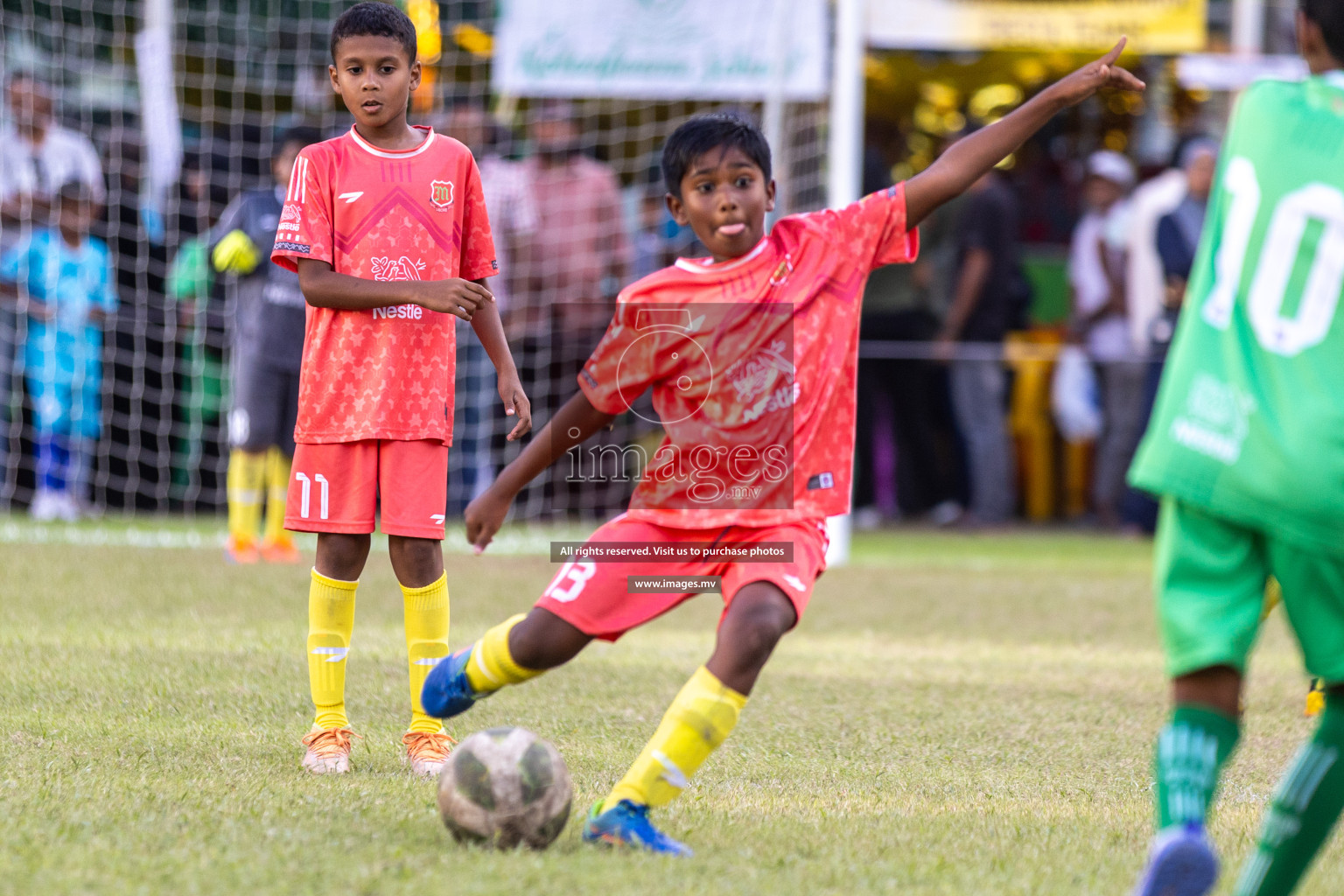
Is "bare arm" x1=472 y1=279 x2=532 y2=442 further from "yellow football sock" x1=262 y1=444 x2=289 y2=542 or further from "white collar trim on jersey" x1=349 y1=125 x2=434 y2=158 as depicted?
"yellow football sock" x1=262 y1=444 x2=289 y2=542

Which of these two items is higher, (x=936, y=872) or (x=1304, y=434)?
(x=1304, y=434)

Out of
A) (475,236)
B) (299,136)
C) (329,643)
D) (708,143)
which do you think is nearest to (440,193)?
(475,236)

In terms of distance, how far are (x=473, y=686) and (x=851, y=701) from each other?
6.71 ft

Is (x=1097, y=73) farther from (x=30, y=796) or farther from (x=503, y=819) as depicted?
(x=30, y=796)

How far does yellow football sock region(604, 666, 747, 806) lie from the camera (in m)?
3.02

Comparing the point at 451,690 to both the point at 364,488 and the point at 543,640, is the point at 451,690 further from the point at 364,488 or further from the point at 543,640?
the point at 364,488

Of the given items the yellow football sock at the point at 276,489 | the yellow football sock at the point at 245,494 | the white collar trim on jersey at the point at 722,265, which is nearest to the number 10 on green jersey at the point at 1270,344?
Result: the white collar trim on jersey at the point at 722,265

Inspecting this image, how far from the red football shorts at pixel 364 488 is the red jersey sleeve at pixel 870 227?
4.00ft

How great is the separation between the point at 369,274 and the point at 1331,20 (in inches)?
93.1

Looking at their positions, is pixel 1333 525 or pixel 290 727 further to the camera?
pixel 290 727

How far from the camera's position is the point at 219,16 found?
12258 millimetres

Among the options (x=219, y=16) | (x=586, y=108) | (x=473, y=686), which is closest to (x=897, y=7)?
(x=586, y=108)

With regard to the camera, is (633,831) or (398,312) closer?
(633,831)

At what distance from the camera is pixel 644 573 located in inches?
126
